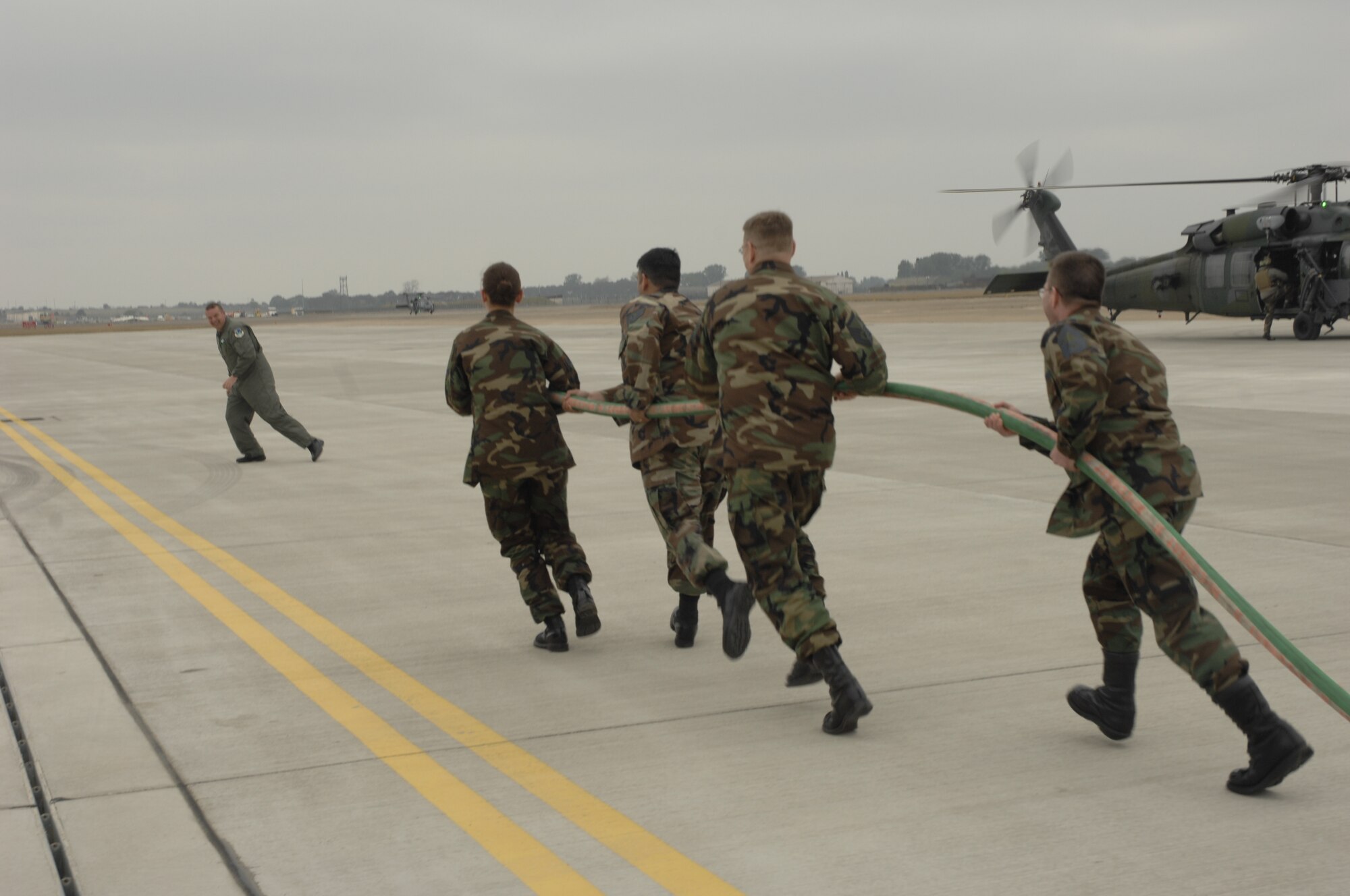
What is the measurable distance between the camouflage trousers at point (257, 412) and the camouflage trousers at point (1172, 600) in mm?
10843

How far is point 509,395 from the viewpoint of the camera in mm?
6410

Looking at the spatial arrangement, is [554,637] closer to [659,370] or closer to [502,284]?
[659,370]

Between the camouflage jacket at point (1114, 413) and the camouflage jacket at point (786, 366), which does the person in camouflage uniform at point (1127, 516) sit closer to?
the camouflage jacket at point (1114, 413)

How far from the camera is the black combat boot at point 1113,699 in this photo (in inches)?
190

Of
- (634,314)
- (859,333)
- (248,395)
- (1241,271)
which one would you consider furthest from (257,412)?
(1241,271)

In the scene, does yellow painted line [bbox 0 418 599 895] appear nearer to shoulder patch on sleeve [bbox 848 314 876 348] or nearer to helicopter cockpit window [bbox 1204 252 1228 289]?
shoulder patch on sleeve [bbox 848 314 876 348]

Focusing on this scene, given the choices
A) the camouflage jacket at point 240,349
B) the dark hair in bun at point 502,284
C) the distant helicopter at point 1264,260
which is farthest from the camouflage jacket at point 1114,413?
the distant helicopter at point 1264,260

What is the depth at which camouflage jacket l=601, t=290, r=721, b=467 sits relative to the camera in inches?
245

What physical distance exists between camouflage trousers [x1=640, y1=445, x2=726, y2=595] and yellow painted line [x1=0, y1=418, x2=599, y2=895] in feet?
5.10

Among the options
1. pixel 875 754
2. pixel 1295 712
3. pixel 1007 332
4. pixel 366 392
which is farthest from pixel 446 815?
pixel 1007 332

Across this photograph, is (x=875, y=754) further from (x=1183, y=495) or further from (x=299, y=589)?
(x=299, y=589)

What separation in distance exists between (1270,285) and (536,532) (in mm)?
27266

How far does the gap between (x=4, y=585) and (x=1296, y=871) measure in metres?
7.05

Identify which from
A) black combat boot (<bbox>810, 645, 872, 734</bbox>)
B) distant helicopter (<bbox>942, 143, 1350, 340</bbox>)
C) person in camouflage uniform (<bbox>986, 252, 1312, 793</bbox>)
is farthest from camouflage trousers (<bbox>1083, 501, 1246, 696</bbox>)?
distant helicopter (<bbox>942, 143, 1350, 340</bbox>)
